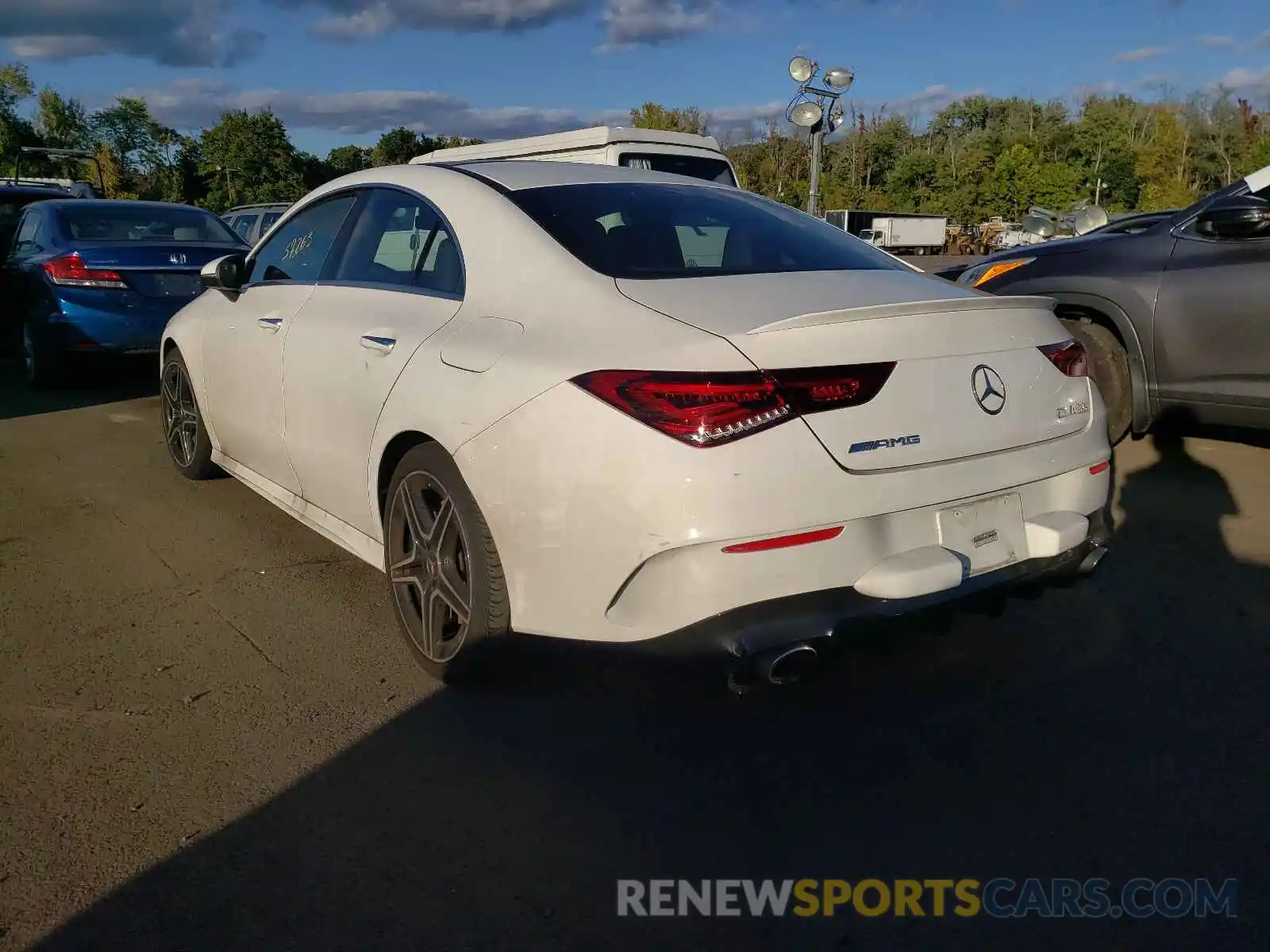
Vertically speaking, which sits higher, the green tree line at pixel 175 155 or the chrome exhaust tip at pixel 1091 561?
the green tree line at pixel 175 155

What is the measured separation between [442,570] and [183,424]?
10.1ft

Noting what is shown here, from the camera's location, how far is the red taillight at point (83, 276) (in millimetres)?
8156

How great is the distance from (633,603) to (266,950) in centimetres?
108

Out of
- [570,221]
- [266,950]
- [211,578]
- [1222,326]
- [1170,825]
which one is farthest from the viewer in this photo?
[1222,326]

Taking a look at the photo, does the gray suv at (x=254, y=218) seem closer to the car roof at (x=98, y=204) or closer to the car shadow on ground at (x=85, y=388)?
the car shadow on ground at (x=85, y=388)

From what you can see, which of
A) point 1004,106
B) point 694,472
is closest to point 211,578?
point 694,472

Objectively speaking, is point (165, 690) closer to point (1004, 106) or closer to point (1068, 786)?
point (1068, 786)

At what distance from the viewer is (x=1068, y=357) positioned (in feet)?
10.1

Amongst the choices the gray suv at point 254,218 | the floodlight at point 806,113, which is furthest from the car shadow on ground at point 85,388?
the floodlight at point 806,113

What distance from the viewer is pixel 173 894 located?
232 cm

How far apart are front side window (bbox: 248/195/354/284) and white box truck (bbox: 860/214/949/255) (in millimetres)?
43565

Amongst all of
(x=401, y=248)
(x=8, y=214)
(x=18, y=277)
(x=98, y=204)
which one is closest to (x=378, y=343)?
(x=401, y=248)

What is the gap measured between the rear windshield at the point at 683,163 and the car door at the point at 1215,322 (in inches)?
264

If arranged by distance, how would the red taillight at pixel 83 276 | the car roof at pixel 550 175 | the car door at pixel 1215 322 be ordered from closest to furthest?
the car roof at pixel 550 175 → the car door at pixel 1215 322 → the red taillight at pixel 83 276
